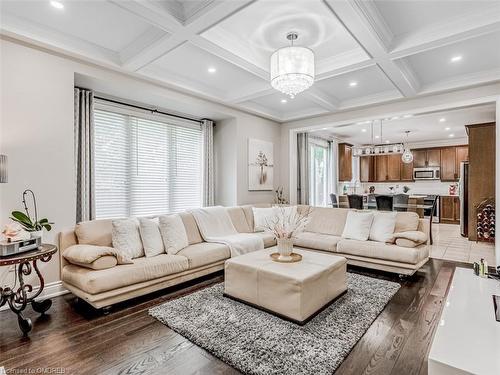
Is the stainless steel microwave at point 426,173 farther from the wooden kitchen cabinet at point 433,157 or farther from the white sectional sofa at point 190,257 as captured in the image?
the white sectional sofa at point 190,257

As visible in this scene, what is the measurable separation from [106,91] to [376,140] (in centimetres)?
804

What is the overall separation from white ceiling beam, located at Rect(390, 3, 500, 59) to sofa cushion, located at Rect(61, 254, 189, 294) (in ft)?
11.5

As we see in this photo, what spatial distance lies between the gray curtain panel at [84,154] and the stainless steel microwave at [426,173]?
9481 millimetres

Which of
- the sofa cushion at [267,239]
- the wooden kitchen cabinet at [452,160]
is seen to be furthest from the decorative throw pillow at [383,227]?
the wooden kitchen cabinet at [452,160]

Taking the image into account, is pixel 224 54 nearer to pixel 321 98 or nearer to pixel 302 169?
pixel 321 98

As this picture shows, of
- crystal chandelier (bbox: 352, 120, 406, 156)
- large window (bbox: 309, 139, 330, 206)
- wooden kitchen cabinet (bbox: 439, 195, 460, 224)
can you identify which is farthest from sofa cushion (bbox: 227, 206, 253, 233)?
wooden kitchen cabinet (bbox: 439, 195, 460, 224)

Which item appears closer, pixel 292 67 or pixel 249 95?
pixel 292 67

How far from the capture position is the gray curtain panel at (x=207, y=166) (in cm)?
550

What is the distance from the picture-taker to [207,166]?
5.53 metres

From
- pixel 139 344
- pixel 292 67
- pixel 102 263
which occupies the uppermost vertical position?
pixel 292 67

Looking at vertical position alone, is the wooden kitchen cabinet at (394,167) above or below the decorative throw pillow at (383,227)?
above

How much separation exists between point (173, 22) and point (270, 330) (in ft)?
9.47

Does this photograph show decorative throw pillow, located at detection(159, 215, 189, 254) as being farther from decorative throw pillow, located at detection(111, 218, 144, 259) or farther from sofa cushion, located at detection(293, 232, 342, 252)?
sofa cushion, located at detection(293, 232, 342, 252)

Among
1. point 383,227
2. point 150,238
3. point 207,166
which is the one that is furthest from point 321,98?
point 150,238
